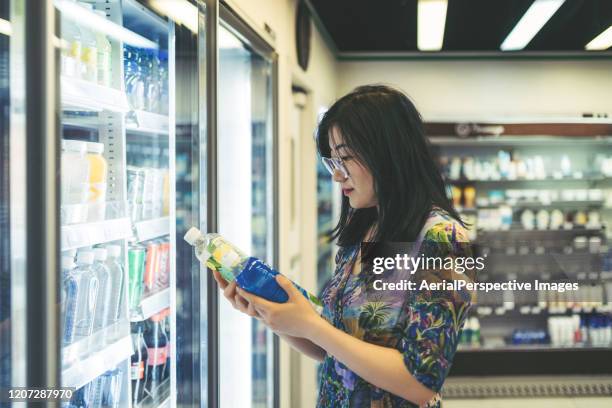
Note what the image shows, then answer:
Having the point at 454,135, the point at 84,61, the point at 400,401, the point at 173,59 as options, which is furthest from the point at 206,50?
the point at 454,135

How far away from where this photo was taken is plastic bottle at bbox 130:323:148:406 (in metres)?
1.85

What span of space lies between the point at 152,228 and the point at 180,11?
646 millimetres

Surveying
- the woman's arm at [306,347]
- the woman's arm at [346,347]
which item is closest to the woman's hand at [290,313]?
the woman's arm at [346,347]

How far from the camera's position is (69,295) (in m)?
1.44

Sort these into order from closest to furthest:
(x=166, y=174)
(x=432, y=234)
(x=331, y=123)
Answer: (x=432, y=234)
(x=331, y=123)
(x=166, y=174)

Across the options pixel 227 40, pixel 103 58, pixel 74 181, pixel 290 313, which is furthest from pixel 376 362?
pixel 227 40

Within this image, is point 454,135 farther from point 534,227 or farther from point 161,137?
point 161,137

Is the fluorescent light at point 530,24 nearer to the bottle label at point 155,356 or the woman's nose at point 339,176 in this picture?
the woman's nose at point 339,176

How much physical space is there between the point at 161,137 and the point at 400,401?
110 centimetres

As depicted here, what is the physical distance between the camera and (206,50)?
1.88 meters

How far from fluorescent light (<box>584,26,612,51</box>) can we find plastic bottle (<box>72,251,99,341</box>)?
4.88 meters

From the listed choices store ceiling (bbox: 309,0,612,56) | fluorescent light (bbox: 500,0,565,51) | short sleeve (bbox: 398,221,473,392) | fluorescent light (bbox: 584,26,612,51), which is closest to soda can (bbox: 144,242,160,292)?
short sleeve (bbox: 398,221,473,392)

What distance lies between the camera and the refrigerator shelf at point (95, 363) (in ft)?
4.22

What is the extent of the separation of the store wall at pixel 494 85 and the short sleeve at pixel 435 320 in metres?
5.26
